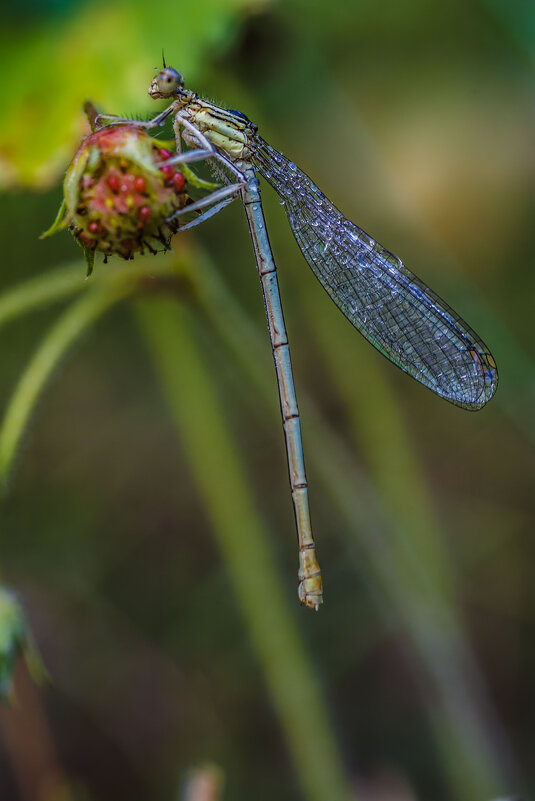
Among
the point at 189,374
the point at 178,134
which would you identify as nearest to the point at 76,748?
the point at 189,374

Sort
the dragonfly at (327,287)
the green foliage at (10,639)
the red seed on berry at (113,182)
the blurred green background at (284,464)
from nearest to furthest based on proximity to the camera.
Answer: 1. the red seed on berry at (113,182)
2. the green foliage at (10,639)
3. the dragonfly at (327,287)
4. the blurred green background at (284,464)

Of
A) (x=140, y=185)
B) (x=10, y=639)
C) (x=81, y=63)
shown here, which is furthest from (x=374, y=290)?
(x=10, y=639)

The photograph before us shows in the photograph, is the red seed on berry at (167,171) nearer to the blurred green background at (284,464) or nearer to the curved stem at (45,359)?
the curved stem at (45,359)

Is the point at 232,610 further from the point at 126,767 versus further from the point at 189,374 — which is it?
the point at 189,374

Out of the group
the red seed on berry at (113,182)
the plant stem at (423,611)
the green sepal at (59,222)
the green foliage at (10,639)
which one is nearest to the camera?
the green sepal at (59,222)

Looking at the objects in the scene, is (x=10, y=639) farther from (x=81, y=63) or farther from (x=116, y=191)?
(x=81, y=63)

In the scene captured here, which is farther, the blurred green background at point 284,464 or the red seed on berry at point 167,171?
the blurred green background at point 284,464

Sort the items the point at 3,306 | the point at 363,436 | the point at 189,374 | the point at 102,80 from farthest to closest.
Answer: the point at 363,436 → the point at 189,374 → the point at 102,80 → the point at 3,306

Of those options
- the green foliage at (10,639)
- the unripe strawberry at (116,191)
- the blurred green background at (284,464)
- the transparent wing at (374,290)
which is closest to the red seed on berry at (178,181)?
the unripe strawberry at (116,191)

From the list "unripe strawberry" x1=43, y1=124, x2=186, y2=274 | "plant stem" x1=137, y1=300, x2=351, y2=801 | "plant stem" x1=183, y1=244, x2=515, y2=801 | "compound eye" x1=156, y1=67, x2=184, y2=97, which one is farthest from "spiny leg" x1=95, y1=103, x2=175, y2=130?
"plant stem" x1=137, y1=300, x2=351, y2=801
